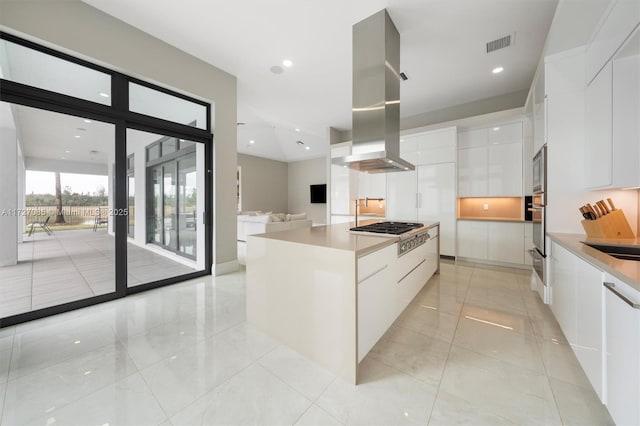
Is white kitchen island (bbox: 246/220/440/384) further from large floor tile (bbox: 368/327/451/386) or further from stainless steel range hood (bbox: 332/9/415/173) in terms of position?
stainless steel range hood (bbox: 332/9/415/173)

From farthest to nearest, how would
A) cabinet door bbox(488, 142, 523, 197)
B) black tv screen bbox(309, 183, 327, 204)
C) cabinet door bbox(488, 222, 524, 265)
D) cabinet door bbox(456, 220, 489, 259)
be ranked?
1. black tv screen bbox(309, 183, 327, 204)
2. cabinet door bbox(456, 220, 489, 259)
3. cabinet door bbox(488, 142, 523, 197)
4. cabinet door bbox(488, 222, 524, 265)

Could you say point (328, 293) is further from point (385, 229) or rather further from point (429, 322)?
point (429, 322)

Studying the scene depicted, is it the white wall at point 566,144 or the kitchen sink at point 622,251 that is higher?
the white wall at point 566,144

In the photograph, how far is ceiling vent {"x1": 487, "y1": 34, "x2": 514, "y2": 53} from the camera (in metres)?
2.93

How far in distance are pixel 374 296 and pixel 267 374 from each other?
90 centimetres

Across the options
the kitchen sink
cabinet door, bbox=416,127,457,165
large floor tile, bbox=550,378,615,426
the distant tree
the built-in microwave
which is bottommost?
large floor tile, bbox=550,378,615,426

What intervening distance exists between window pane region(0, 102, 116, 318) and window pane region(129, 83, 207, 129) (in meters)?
0.48

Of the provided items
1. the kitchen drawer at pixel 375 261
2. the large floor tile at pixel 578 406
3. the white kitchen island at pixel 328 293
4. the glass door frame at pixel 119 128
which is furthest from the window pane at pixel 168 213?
the large floor tile at pixel 578 406

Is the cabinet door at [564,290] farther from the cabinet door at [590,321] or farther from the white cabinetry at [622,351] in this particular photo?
the white cabinetry at [622,351]

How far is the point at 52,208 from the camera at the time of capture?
265 cm

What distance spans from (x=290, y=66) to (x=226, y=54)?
901 mm

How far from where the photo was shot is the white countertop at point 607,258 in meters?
1.02

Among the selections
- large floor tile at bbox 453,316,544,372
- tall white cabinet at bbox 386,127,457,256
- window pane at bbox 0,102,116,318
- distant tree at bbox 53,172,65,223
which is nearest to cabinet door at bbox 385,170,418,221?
tall white cabinet at bbox 386,127,457,256

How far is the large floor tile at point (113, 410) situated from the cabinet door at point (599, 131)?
11.5 feet
